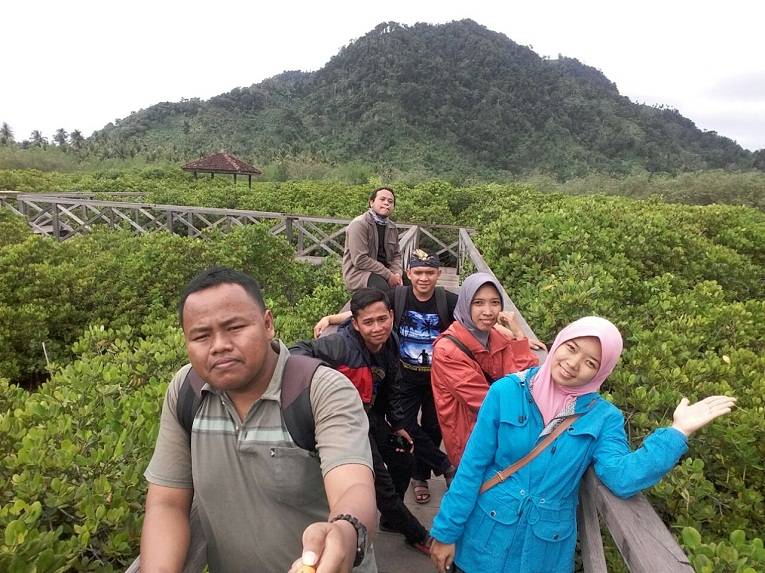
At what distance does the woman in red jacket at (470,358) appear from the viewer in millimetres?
2154

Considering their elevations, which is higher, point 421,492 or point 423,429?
point 423,429

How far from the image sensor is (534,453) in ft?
5.26

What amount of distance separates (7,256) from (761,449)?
6.84 m

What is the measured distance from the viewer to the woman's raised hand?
1.37 m

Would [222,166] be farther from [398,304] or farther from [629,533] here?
[629,533]

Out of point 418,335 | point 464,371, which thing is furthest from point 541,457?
point 418,335

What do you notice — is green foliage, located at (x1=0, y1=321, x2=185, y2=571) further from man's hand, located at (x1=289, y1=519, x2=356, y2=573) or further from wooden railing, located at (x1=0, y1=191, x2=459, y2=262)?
wooden railing, located at (x1=0, y1=191, x2=459, y2=262)

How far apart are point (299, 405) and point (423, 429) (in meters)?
2.05

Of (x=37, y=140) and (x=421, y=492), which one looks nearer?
(x=421, y=492)

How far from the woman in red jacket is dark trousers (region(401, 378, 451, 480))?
21.5 inches

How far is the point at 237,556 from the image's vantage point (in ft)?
4.27

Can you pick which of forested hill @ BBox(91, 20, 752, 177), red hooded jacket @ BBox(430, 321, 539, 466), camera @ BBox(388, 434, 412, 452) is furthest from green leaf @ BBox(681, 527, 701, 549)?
forested hill @ BBox(91, 20, 752, 177)

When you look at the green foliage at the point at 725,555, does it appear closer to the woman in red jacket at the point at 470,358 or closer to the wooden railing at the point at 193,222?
the woman in red jacket at the point at 470,358

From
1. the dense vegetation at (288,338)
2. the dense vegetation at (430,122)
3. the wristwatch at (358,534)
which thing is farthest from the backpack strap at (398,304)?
the dense vegetation at (430,122)
